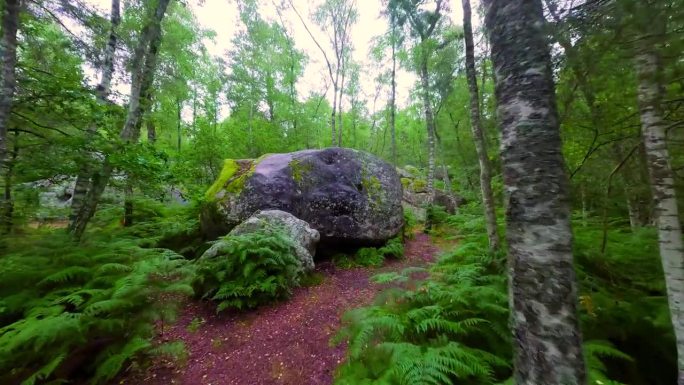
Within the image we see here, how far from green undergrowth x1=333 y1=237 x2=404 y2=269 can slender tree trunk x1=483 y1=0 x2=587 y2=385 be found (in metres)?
5.60

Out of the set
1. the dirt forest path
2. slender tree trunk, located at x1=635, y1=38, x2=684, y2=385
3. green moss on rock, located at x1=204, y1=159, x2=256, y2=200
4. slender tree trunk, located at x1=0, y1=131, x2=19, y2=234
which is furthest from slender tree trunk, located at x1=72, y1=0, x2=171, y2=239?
slender tree trunk, located at x1=635, y1=38, x2=684, y2=385

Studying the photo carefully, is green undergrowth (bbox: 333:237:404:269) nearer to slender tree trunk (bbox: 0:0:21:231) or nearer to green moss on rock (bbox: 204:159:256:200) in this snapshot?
green moss on rock (bbox: 204:159:256:200)

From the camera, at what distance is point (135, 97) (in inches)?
245

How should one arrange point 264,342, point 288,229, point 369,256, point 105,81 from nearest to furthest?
point 264,342
point 288,229
point 105,81
point 369,256

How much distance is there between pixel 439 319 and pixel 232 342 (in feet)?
9.94

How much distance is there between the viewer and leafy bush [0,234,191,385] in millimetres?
2426

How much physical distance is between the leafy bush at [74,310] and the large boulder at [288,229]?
209 cm

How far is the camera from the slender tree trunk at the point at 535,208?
151cm

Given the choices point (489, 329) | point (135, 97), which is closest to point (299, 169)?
point (135, 97)

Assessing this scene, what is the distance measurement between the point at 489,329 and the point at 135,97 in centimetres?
796

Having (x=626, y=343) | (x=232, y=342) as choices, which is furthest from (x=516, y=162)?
(x=232, y=342)

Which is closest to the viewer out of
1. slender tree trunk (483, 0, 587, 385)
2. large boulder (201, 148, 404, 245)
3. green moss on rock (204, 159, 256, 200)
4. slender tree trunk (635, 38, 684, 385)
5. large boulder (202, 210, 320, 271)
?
slender tree trunk (483, 0, 587, 385)

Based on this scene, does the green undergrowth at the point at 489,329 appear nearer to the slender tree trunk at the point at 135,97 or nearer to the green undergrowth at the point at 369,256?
the green undergrowth at the point at 369,256

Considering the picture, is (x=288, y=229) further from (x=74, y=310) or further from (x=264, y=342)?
(x=74, y=310)
